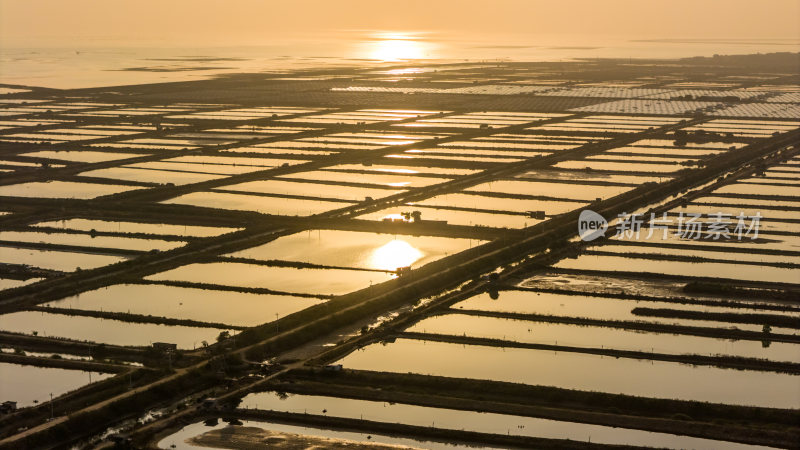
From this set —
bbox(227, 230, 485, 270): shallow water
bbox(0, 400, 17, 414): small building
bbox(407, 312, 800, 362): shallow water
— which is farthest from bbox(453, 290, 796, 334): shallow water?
bbox(0, 400, 17, 414): small building

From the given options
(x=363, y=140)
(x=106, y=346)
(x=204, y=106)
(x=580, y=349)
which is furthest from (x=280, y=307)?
(x=204, y=106)

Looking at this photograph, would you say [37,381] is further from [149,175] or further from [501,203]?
[149,175]

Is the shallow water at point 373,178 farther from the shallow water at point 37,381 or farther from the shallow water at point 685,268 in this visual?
the shallow water at point 37,381

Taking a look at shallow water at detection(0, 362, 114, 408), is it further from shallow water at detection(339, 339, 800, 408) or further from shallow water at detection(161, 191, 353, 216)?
shallow water at detection(161, 191, 353, 216)

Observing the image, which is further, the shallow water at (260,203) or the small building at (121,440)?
the shallow water at (260,203)

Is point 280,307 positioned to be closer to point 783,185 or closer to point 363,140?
point 783,185

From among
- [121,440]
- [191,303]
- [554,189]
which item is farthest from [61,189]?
[121,440]

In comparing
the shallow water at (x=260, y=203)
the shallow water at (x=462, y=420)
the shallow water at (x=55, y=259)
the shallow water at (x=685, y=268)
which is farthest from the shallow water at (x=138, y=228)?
the shallow water at (x=462, y=420)

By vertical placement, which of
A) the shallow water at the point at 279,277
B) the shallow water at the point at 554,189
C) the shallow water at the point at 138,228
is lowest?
the shallow water at the point at 279,277

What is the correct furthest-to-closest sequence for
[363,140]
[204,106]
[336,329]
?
[204,106], [363,140], [336,329]
